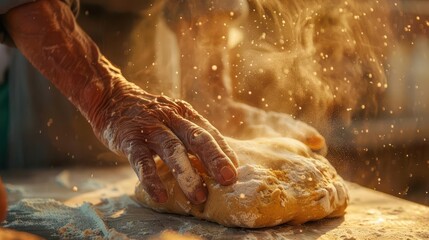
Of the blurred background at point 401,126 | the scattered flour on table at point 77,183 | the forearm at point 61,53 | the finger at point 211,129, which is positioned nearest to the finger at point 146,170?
the finger at point 211,129

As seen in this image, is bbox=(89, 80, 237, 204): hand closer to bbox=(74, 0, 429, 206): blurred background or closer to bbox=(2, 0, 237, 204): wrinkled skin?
bbox=(2, 0, 237, 204): wrinkled skin

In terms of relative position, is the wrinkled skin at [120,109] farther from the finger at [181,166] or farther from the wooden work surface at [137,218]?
the wooden work surface at [137,218]

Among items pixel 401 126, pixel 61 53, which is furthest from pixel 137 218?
pixel 401 126

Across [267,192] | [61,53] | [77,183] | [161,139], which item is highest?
[61,53]

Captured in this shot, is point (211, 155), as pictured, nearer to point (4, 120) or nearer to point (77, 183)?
point (77, 183)

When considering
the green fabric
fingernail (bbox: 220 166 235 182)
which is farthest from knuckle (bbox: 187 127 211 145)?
the green fabric

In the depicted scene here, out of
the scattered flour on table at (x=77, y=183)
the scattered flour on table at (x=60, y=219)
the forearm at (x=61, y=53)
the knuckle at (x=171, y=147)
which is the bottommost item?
the scattered flour on table at (x=77, y=183)
